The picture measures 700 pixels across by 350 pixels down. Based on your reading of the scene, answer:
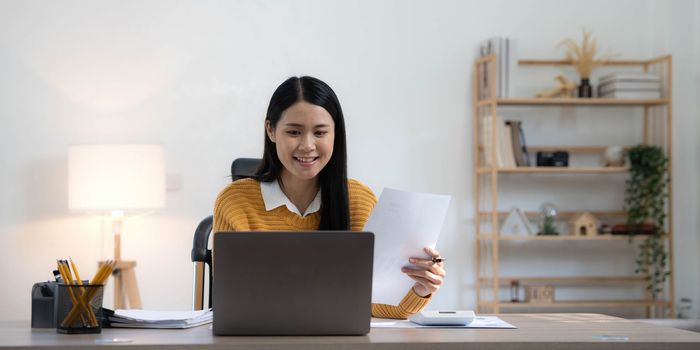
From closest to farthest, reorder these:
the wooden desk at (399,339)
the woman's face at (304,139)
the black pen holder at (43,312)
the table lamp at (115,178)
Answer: the wooden desk at (399,339), the black pen holder at (43,312), the woman's face at (304,139), the table lamp at (115,178)

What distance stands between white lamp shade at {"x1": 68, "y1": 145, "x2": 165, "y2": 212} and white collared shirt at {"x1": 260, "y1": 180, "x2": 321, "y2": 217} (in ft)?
5.98

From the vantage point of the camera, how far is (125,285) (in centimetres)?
409

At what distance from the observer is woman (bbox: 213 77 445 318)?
213 centimetres

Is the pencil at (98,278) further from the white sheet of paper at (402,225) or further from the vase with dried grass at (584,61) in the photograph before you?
the vase with dried grass at (584,61)

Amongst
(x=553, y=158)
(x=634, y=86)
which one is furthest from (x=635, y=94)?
(x=553, y=158)

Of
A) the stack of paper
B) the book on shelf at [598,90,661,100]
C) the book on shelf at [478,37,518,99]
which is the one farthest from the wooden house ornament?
the stack of paper

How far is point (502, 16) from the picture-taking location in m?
4.57

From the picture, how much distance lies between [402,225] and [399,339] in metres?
0.31

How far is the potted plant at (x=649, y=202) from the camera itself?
4379 mm

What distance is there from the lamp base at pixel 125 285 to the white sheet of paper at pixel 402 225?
95.3 inches

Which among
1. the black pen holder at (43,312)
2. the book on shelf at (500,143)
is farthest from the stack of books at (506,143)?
the black pen holder at (43,312)

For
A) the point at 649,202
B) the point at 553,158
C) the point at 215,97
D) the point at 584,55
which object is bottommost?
the point at 649,202

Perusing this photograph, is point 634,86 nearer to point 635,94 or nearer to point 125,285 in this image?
point 635,94

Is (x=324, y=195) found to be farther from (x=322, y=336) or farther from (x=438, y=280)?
(x=322, y=336)
